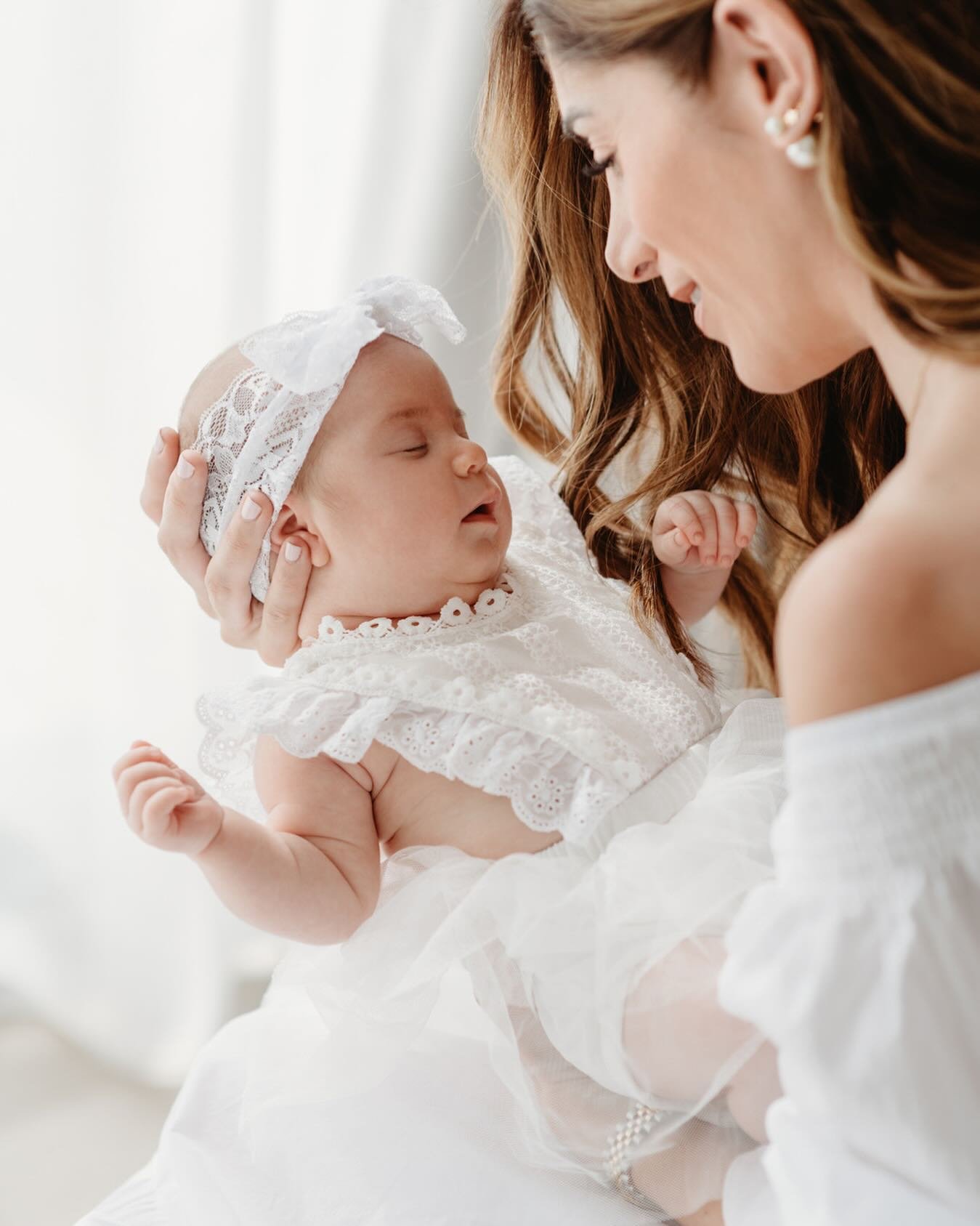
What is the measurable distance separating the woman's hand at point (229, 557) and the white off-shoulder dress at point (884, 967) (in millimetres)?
588

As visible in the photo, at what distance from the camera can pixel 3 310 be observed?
149cm

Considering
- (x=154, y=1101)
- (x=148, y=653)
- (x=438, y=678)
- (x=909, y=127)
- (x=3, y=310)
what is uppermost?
(x=909, y=127)

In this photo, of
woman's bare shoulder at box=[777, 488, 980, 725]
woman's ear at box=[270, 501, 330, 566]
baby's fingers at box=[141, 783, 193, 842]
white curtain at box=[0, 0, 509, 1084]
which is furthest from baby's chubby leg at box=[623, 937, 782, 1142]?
white curtain at box=[0, 0, 509, 1084]

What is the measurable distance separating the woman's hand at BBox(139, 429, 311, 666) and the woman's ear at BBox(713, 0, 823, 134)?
56 cm

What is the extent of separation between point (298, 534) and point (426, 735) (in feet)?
0.79

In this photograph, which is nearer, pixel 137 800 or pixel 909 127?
pixel 909 127

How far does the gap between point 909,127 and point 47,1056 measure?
1.49 meters

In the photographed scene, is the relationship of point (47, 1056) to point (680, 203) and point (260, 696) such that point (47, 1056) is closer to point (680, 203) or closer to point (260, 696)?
point (260, 696)

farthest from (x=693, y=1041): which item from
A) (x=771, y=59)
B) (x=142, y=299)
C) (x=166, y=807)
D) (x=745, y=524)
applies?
(x=142, y=299)

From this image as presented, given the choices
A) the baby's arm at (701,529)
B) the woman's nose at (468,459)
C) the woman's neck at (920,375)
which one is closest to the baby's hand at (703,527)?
the baby's arm at (701,529)

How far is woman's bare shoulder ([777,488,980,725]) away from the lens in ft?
2.62

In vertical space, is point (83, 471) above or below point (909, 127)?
below

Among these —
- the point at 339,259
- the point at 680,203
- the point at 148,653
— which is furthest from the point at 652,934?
the point at 339,259

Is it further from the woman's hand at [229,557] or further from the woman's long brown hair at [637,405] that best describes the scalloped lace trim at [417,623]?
the woman's long brown hair at [637,405]
